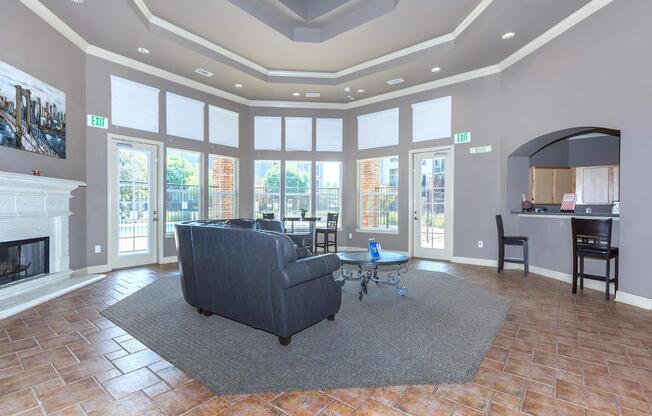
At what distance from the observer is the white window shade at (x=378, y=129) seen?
7.25m

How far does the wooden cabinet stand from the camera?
8219 millimetres

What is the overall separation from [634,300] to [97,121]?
758 cm

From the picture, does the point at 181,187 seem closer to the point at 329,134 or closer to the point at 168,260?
the point at 168,260

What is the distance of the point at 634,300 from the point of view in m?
3.66

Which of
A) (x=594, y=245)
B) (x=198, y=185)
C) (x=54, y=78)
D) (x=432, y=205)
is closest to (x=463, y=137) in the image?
(x=432, y=205)

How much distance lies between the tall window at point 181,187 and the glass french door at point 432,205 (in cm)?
450

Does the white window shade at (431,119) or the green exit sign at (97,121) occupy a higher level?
the white window shade at (431,119)

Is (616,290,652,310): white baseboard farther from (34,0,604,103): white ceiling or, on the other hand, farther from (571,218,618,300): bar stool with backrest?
(34,0,604,103): white ceiling

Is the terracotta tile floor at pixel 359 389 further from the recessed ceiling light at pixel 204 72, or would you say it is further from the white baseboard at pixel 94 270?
the recessed ceiling light at pixel 204 72

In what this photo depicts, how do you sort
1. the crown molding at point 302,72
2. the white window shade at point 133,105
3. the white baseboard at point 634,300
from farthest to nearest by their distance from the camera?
the white window shade at point 133,105 → the crown molding at point 302,72 → the white baseboard at point 634,300

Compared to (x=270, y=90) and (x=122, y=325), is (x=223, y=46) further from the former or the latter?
(x=122, y=325)

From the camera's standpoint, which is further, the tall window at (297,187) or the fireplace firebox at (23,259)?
the tall window at (297,187)

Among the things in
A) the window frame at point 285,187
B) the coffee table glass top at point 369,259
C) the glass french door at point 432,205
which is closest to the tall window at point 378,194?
the glass french door at point 432,205

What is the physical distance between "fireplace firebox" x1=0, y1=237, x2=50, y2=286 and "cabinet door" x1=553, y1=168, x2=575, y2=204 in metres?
10.3
